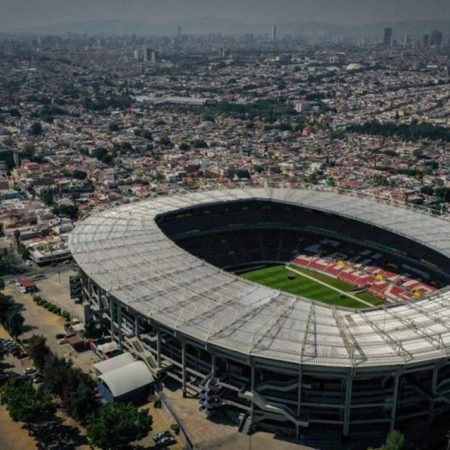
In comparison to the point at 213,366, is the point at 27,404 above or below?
below

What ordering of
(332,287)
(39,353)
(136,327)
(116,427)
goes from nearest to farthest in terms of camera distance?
1. (116,427)
2. (39,353)
3. (136,327)
4. (332,287)

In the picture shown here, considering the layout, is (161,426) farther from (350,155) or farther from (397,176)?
(350,155)

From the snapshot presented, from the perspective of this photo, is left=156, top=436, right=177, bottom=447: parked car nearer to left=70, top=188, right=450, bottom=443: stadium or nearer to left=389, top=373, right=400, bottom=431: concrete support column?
left=70, top=188, right=450, bottom=443: stadium

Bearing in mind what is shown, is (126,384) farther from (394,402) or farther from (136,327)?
(394,402)

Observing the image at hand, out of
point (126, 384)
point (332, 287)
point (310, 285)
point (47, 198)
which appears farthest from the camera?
point (47, 198)

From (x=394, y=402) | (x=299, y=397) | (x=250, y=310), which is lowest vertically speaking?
(x=394, y=402)

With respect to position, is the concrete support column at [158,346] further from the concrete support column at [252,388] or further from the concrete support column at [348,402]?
the concrete support column at [348,402]

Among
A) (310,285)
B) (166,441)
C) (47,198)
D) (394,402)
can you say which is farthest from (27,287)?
(394,402)

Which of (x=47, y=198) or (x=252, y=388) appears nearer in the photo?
(x=252, y=388)
